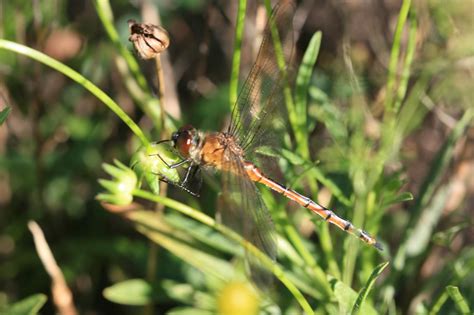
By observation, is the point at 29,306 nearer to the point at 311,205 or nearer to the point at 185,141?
the point at 185,141

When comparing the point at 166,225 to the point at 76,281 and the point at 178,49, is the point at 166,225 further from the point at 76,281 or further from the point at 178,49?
the point at 178,49

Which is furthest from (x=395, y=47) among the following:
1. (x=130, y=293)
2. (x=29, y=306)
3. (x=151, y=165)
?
(x=29, y=306)

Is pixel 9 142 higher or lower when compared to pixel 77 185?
higher

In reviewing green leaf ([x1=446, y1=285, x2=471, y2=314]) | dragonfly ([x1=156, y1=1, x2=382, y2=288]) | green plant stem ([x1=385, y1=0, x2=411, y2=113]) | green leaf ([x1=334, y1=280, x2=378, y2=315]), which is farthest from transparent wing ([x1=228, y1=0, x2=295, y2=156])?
green leaf ([x1=446, y1=285, x2=471, y2=314])

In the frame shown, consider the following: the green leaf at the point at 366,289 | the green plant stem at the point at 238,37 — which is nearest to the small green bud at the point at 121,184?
the green plant stem at the point at 238,37

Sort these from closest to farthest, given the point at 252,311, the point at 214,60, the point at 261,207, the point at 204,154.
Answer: the point at 261,207 < the point at 252,311 < the point at 204,154 < the point at 214,60

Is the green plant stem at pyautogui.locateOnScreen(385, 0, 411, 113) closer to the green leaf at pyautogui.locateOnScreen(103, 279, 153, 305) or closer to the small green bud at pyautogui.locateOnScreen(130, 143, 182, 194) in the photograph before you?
the small green bud at pyautogui.locateOnScreen(130, 143, 182, 194)

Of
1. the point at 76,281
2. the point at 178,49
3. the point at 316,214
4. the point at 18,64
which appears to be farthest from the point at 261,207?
the point at 178,49
